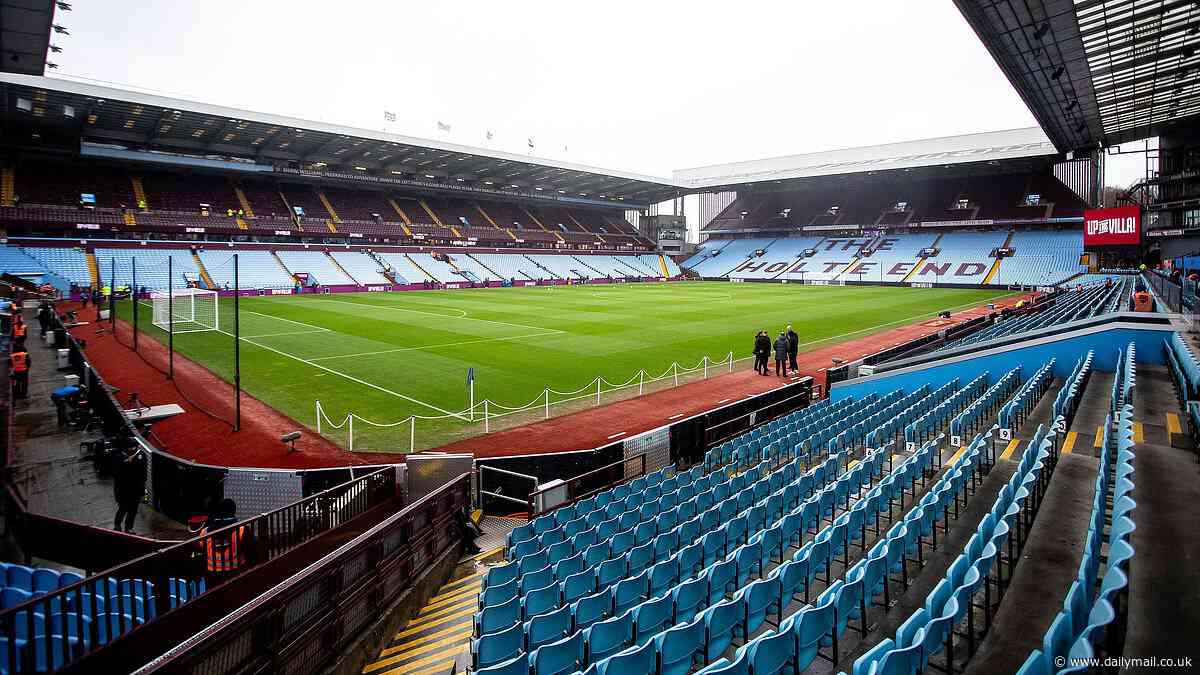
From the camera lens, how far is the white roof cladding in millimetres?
66000

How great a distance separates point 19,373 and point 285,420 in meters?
7.66

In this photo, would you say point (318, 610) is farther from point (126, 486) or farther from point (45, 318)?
point (45, 318)

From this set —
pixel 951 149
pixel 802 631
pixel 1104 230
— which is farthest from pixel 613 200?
pixel 802 631

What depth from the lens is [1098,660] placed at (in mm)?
3639

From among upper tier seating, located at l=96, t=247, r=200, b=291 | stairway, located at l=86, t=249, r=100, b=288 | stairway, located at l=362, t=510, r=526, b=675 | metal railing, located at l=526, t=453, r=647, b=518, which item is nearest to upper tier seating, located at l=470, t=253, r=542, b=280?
upper tier seating, located at l=96, t=247, r=200, b=291

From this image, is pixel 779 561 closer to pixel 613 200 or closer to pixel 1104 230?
pixel 1104 230

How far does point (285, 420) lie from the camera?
52.4 ft

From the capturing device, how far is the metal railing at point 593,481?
10.1m

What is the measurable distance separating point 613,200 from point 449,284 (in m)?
41.2

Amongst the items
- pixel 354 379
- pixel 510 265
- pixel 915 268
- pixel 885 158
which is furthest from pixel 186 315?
pixel 885 158

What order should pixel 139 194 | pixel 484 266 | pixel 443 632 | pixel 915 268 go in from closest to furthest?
pixel 443 632
pixel 139 194
pixel 915 268
pixel 484 266

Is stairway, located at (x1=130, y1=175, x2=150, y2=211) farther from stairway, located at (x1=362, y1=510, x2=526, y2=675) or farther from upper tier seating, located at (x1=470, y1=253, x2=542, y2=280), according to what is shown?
stairway, located at (x1=362, y1=510, x2=526, y2=675)

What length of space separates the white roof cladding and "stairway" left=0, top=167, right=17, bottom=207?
7221 centimetres

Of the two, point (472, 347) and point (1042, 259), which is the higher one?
point (1042, 259)
